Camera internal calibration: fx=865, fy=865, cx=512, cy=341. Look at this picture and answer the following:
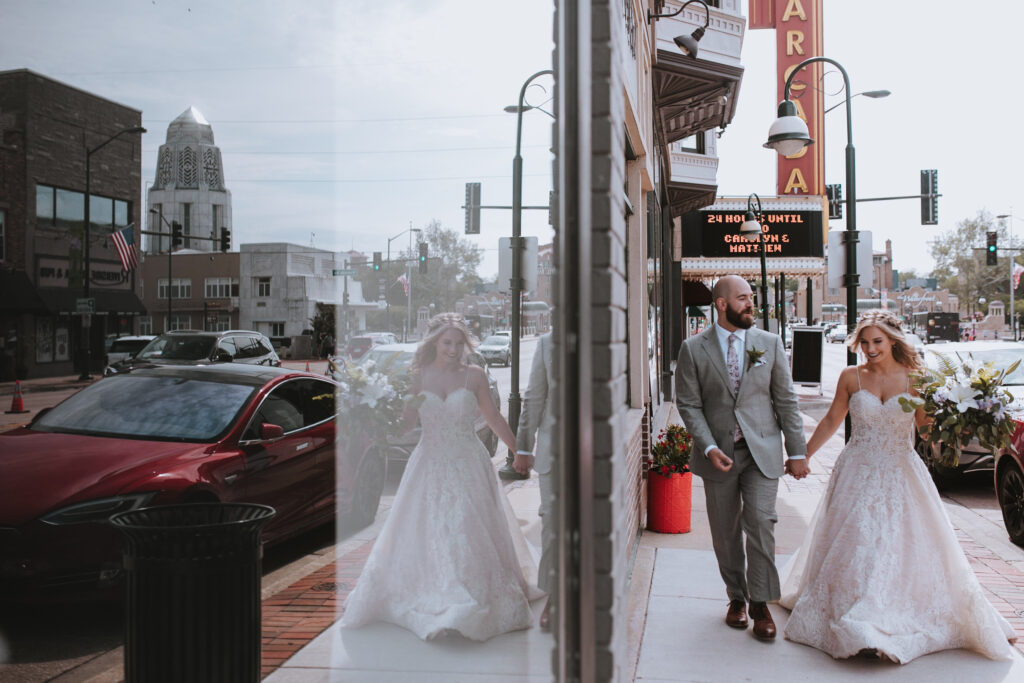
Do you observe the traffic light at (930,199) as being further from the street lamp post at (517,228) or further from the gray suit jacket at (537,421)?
the street lamp post at (517,228)

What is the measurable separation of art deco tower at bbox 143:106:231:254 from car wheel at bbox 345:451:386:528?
121 centimetres

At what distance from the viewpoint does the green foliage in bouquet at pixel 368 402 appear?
3328 millimetres

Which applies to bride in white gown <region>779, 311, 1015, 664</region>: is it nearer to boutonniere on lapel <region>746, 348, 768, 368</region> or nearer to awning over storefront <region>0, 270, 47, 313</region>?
boutonniere on lapel <region>746, 348, 768, 368</region>

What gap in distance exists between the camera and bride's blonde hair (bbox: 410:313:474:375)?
3367 millimetres

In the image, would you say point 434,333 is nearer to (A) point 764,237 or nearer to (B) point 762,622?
(B) point 762,622

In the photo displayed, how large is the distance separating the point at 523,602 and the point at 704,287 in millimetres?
24591

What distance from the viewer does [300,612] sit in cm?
430

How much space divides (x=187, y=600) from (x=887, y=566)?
12.5ft

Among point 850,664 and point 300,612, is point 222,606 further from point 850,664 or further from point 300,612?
point 850,664

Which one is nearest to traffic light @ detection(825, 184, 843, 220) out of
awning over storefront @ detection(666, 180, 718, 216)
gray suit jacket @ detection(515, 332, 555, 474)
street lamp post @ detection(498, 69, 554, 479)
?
awning over storefront @ detection(666, 180, 718, 216)

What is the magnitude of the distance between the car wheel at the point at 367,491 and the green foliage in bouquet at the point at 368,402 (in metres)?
0.10

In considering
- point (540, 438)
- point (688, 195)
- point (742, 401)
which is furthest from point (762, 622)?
point (688, 195)

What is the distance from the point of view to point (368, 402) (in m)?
3.49

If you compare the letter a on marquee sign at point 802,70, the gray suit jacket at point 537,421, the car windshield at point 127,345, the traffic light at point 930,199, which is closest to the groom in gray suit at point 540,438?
the gray suit jacket at point 537,421
